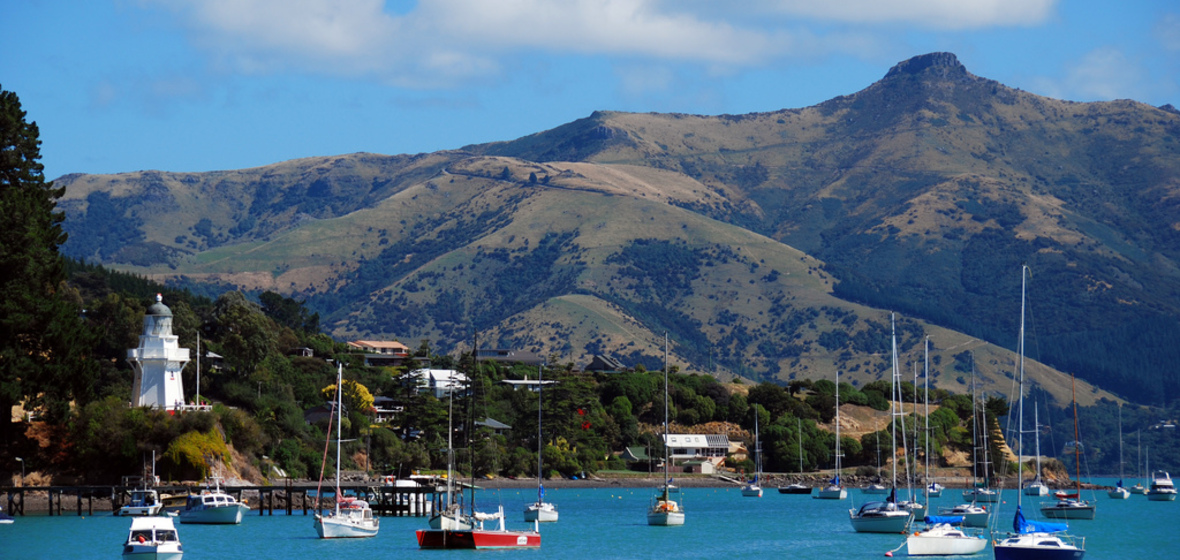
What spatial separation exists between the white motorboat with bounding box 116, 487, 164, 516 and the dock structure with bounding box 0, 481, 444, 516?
99cm

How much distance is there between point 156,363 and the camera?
96.3m

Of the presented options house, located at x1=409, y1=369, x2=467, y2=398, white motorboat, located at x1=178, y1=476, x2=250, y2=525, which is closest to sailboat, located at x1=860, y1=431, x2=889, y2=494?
house, located at x1=409, y1=369, x2=467, y2=398

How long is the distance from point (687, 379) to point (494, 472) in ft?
195

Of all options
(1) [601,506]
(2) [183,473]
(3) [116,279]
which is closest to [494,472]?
(1) [601,506]

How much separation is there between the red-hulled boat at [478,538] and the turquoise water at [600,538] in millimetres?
592

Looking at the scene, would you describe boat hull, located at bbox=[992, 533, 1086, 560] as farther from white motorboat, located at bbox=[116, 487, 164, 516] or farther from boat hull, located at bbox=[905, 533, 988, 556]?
white motorboat, located at bbox=[116, 487, 164, 516]

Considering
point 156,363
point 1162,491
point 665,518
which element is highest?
point 156,363

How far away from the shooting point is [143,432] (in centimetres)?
9112

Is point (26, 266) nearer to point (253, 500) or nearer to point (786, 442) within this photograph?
point (253, 500)

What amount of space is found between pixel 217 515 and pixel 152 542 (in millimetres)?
25509

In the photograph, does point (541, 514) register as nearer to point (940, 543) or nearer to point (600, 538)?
point (600, 538)

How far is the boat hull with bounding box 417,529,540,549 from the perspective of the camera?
66.4 m

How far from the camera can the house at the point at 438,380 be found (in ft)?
496

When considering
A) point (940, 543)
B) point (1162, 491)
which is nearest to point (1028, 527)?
point (940, 543)
